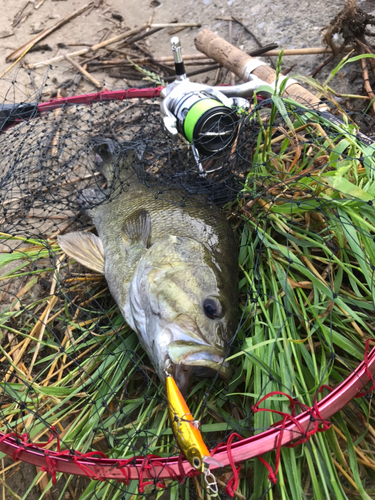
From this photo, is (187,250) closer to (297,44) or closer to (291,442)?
(291,442)

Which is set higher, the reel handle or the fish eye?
the reel handle

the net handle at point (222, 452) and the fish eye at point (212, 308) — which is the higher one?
the fish eye at point (212, 308)

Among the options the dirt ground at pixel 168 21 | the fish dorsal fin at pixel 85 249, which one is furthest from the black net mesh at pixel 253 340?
the dirt ground at pixel 168 21

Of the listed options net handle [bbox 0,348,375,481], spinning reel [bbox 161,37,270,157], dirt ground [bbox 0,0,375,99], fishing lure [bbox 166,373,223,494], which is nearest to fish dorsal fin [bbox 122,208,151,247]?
spinning reel [bbox 161,37,270,157]

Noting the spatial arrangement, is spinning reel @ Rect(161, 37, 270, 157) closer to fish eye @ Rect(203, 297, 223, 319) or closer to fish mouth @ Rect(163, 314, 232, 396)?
fish eye @ Rect(203, 297, 223, 319)

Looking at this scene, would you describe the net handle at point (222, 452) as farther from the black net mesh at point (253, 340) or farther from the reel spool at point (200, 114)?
the reel spool at point (200, 114)

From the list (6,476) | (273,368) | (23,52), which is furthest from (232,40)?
(6,476)
